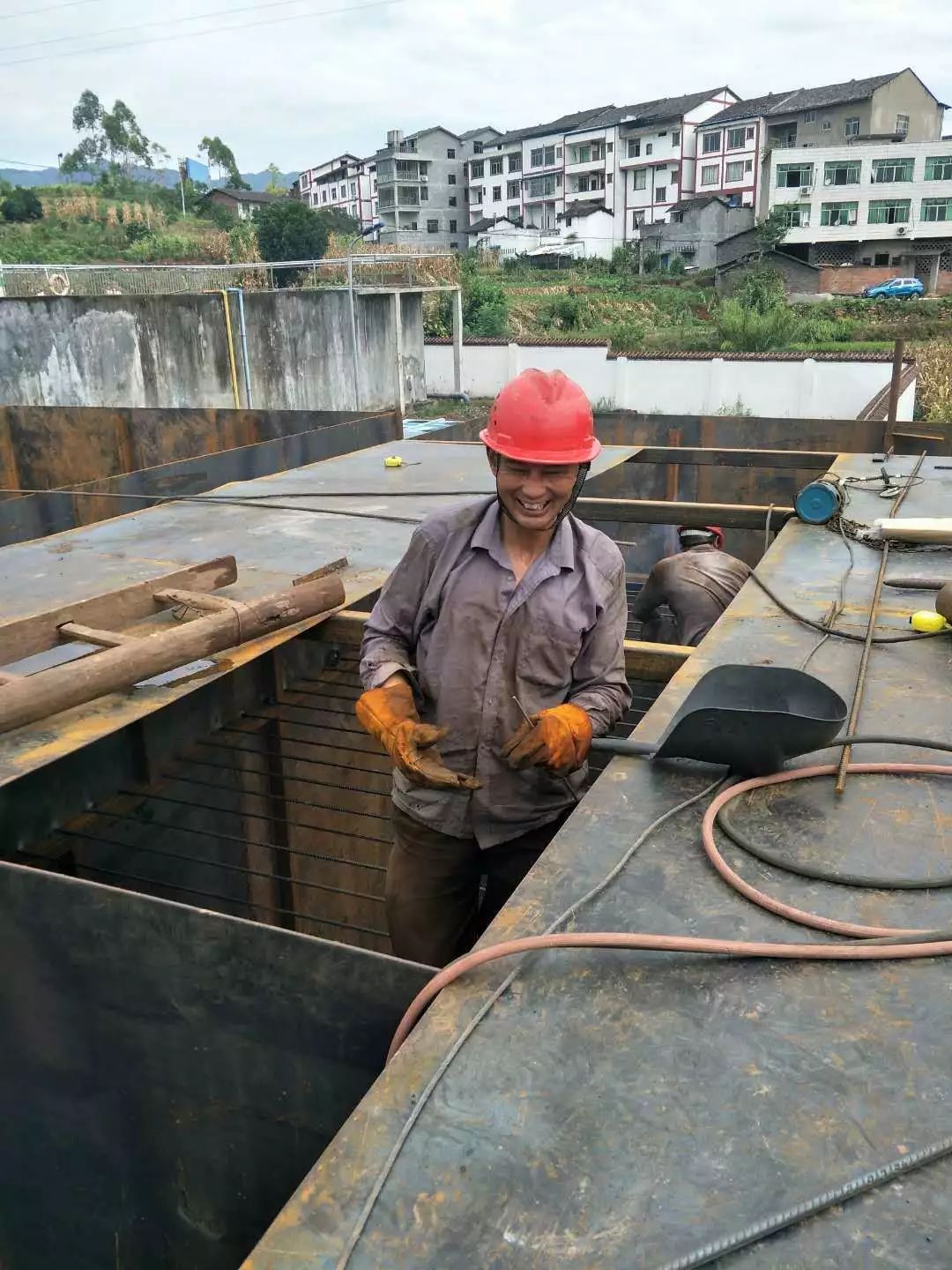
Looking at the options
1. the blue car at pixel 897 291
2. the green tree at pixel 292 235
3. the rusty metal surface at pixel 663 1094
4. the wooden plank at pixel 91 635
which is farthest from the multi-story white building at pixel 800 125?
the rusty metal surface at pixel 663 1094

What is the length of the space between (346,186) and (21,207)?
4768 cm

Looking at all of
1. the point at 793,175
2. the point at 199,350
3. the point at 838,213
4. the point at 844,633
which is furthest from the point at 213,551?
the point at 793,175

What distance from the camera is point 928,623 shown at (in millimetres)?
3574

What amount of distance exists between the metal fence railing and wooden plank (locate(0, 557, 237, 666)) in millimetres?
12974

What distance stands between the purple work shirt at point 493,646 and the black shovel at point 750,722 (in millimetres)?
261

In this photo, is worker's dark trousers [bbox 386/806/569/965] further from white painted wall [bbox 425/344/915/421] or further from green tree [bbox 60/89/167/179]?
green tree [bbox 60/89/167/179]

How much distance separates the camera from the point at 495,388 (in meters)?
25.5

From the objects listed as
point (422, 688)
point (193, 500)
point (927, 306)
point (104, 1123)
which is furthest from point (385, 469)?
point (927, 306)

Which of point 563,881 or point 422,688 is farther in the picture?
point 422,688

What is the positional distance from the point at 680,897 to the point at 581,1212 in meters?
0.82

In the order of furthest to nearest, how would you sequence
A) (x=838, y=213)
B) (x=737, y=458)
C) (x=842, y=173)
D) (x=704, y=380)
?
(x=838, y=213) → (x=842, y=173) → (x=704, y=380) → (x=737, y=458)

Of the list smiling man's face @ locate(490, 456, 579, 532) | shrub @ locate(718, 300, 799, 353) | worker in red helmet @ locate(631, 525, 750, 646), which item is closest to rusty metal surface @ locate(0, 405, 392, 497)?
worker in red helmet @ locate(631, 525, 750, 646)

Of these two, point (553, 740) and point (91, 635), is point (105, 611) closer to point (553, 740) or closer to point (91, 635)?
point (91, 635)

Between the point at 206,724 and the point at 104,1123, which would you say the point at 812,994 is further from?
the point at 206,724
